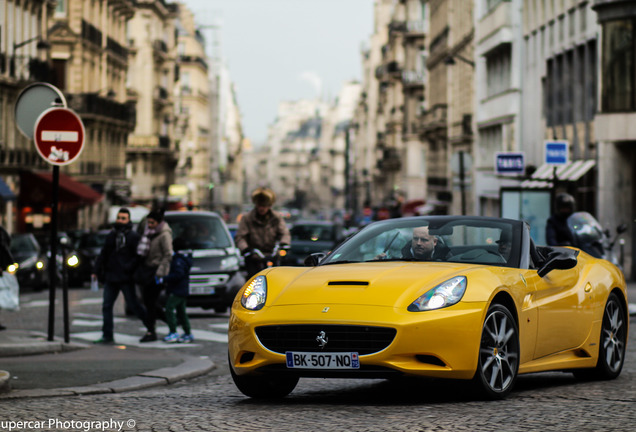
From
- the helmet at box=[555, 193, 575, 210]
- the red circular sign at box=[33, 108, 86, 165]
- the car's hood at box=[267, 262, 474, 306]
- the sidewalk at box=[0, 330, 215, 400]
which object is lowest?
A: the sidewalk at box=[0, 330, 215, 400]

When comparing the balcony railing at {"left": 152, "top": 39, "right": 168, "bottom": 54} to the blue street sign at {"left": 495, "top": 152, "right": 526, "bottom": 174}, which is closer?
the blue street sign at {"left": 495, "top": 152, "right": 526, "bottom": 174}

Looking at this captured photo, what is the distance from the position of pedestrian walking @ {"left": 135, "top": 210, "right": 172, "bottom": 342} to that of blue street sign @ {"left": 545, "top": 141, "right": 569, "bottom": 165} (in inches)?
507

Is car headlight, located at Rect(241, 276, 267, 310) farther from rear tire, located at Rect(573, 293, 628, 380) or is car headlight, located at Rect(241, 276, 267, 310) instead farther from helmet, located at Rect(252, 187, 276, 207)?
helmet, located at Rect(252, 187, 276, 207)

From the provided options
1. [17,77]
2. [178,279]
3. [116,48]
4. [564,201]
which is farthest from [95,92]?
[564,201]

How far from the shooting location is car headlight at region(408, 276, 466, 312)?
8125mm

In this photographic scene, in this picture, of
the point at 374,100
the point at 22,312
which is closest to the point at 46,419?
the point at 22,312

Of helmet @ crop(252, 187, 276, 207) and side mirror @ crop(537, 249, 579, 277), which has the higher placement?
helmet @ crop(252, 187, 276, 207)

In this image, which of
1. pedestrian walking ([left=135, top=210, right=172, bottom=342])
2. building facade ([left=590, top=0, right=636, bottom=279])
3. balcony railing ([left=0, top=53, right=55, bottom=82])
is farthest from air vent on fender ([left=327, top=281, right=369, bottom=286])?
balcony railing ([left=0, top=53, right=55, bottom=82])

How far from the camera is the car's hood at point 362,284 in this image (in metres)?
8.21

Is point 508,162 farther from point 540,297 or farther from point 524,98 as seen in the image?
point 540,297

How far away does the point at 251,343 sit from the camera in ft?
27.5

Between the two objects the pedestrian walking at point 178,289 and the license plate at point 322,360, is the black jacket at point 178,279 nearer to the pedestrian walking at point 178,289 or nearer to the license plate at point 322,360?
the pedestrian walking at point 178,289

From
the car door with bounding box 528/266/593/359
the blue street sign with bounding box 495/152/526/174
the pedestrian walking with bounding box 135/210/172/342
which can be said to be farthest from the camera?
the blue street sign with bounding box 495/152/526/174


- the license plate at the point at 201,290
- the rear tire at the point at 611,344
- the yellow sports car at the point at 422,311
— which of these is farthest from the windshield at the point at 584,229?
the yellow sports car at the point at 422,311
